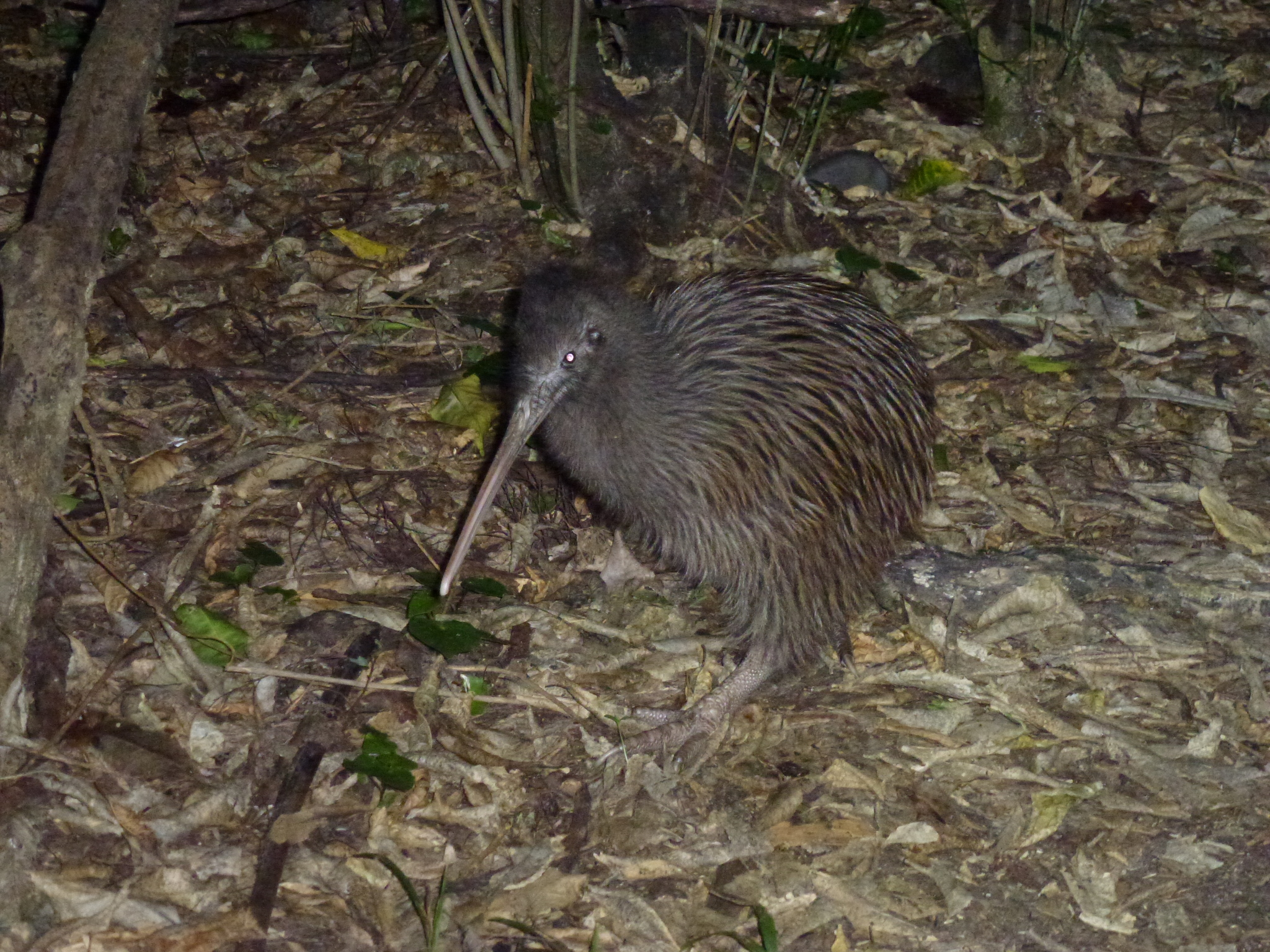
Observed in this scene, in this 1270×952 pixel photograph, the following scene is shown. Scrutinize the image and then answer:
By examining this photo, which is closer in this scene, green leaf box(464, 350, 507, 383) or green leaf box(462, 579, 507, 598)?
green leaf box(462, 579, 507, 598)

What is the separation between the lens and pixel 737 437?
3.92 meters

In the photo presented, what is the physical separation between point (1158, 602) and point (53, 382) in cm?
325

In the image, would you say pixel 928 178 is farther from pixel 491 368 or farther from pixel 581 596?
pixel 581 596

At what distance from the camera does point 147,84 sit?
398 centimetres

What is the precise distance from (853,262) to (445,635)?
2443 millimetres

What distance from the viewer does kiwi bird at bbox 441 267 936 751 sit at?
3717 millimetres

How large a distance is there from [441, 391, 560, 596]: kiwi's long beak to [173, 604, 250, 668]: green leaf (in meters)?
0.73

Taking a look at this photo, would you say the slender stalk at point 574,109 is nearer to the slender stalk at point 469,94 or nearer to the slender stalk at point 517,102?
the slender stalk at point 517,102

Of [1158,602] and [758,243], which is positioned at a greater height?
[758,243]

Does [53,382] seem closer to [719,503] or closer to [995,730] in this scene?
[719,503]

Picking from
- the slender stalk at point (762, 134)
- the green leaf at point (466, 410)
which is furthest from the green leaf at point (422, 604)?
the slender stalk at point (762, 134)

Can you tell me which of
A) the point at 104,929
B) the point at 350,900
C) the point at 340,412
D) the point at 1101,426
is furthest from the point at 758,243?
the point at 104,929

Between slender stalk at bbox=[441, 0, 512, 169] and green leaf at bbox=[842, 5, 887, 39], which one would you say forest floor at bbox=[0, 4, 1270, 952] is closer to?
slender stalk at bbox=[441, 0, 512, 169]

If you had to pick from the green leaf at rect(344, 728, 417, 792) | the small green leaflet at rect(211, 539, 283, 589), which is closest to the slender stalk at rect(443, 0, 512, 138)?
the small green leaflet at rect(211, 539, 283, 589)
